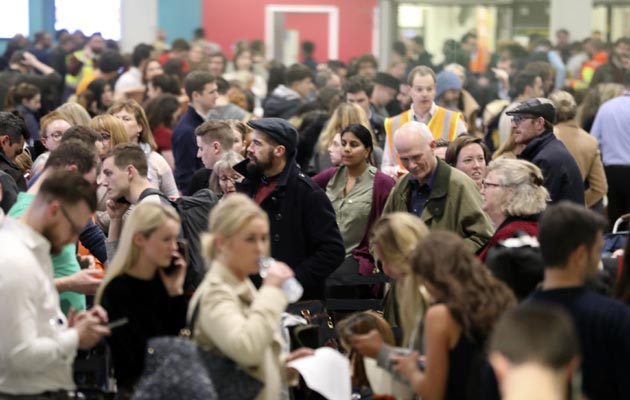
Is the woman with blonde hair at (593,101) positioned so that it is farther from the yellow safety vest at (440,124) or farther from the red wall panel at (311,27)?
the red wall panel at (311,27)

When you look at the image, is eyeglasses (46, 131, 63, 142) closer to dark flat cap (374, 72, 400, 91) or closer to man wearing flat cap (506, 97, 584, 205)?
man wearing flat cap (506, 97, 584, 205)

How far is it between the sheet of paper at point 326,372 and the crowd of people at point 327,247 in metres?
0.07

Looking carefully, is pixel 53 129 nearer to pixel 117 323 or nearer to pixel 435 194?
pixel 435 194

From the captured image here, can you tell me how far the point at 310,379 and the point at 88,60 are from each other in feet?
47.9

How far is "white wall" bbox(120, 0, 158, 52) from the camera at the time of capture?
2345cm

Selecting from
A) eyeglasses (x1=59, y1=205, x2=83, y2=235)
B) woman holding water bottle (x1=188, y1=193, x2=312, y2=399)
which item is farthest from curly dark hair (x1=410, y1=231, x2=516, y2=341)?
eyeglasses (x1=59, y1=205, x2=83, y2=235)

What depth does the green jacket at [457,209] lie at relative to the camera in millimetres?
6840

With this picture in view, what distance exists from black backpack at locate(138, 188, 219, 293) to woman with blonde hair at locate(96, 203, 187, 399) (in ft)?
4.64

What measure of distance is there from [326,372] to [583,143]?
543cm

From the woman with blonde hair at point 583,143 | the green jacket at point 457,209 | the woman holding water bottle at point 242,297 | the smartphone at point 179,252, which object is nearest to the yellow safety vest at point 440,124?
the woman with blonde hair at point 583,143

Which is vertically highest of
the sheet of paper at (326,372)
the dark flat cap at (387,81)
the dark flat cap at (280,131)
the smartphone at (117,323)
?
the dark flat cap at (280,131)

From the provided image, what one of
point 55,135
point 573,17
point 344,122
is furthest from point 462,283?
point 573,17

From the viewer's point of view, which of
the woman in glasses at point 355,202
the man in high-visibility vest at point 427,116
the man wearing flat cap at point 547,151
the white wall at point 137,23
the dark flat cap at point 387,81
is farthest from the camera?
the white wall at point 137,23

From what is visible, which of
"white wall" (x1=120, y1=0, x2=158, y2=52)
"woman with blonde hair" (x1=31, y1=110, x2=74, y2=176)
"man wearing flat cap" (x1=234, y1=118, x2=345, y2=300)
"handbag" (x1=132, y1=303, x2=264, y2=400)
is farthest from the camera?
"white wall" (x1=120, y1=0, x2=158, y2=52)
